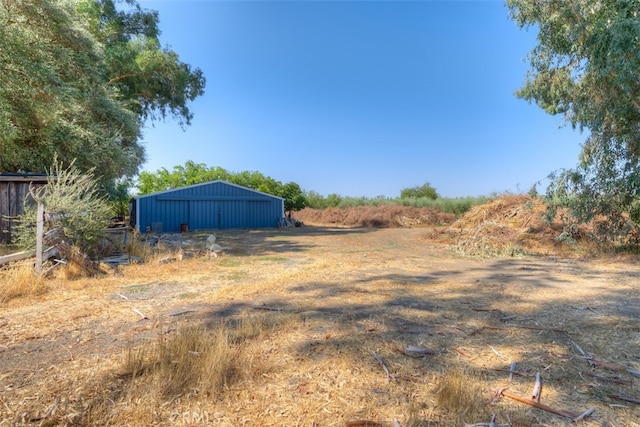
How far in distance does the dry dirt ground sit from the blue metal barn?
14432 millimetres

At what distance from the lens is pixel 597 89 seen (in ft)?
26.5

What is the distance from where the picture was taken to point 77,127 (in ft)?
30.2

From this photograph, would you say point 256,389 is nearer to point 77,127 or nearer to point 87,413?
point 87,413

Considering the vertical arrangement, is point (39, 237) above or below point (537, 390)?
above

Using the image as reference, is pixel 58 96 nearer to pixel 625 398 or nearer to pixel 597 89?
pixel 625 398

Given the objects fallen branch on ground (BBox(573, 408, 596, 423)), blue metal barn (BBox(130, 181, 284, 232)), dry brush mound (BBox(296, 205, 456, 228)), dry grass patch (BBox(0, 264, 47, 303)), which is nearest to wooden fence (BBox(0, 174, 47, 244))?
dry grass patch (BBox(0, 264, 47, 303))

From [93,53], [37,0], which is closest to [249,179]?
[93,53]

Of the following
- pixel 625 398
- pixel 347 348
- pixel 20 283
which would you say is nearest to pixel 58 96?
pixel 20 283

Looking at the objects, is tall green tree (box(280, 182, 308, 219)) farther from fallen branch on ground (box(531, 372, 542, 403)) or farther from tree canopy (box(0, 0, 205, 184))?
fallen branch on ground (box(531, 372, 542, 403))

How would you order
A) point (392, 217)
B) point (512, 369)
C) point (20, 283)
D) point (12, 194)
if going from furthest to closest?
point (392, 217)
point (12, 194)
point (20, 283)
point (512, 369)

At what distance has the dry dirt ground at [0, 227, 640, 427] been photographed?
2086 mm

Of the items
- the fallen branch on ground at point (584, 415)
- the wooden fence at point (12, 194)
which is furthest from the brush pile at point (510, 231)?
the wooden fence at point (12, 194)

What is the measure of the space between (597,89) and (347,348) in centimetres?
946

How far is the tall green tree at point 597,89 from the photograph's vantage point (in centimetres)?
679
